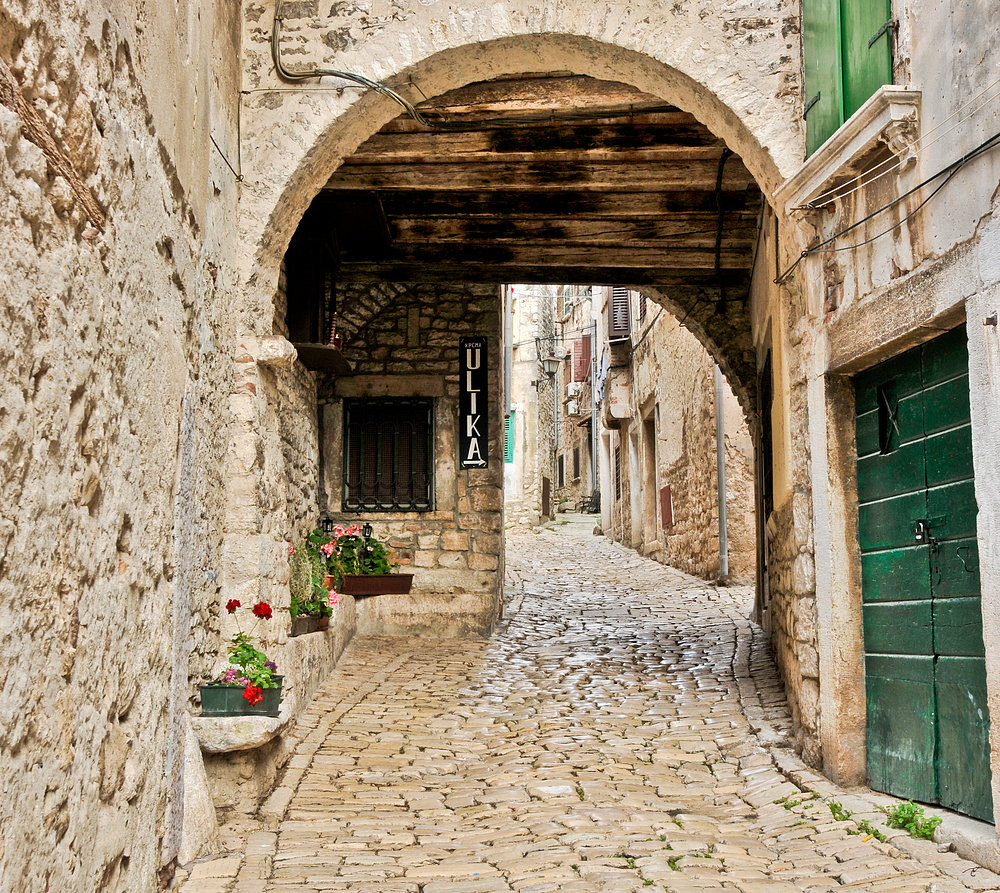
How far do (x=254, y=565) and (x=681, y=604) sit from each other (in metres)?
6.65

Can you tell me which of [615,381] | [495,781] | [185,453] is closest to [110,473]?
[185,453]

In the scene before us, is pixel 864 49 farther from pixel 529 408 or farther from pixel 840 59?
pixel 529 408

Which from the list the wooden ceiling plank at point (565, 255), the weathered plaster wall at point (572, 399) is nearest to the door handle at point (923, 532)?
the wooden ceiling plank at point (565, 255)

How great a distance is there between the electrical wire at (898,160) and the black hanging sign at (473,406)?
15.3ft

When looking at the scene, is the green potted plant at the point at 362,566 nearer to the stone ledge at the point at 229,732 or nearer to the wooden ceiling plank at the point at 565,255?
the wooden ceiling plank at the point at 565,255

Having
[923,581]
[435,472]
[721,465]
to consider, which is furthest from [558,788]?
[721,465]

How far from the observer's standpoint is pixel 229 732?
4.01 meters

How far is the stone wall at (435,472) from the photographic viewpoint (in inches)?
337

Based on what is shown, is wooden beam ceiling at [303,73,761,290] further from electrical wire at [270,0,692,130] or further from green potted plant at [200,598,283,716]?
green potted plant at [200,598,283,716]

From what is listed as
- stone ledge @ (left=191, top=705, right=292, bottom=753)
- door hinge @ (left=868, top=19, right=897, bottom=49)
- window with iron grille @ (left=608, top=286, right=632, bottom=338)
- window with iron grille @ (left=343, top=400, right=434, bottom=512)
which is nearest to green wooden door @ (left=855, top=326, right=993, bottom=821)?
door hinge @ (left=868, top=19, right=897, bottom=49)

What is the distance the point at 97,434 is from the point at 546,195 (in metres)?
4.89

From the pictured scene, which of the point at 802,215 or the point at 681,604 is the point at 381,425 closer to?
the point at 681,604

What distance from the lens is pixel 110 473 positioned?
271 centimetres

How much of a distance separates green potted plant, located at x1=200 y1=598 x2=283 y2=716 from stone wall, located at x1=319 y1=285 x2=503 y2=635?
13.0 feet
